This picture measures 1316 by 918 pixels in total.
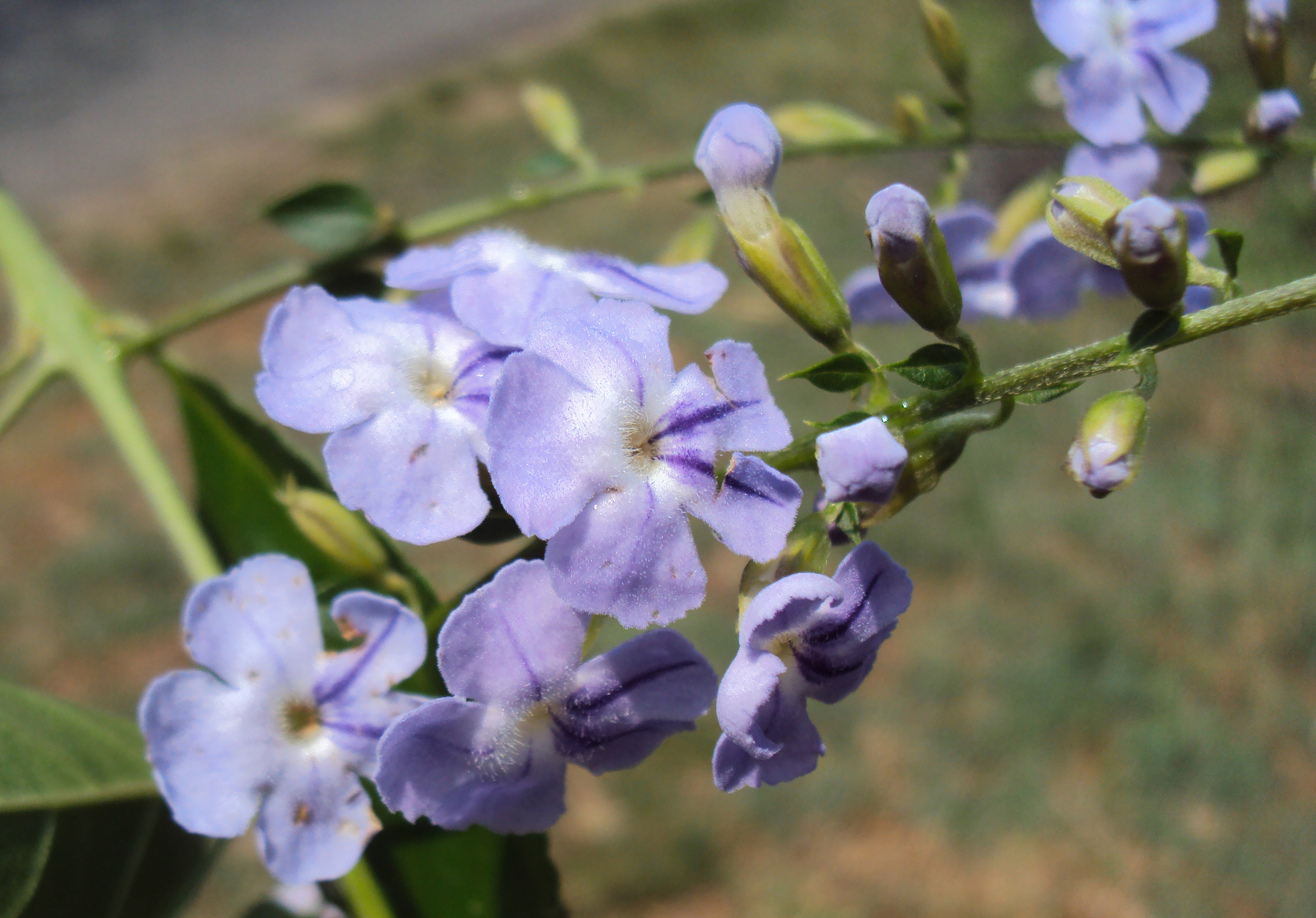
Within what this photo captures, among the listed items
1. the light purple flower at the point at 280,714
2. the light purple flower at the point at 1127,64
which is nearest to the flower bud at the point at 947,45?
the light purple flower at the point at 1127,64

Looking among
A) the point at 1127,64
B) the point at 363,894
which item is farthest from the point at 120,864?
the point at 1127,64

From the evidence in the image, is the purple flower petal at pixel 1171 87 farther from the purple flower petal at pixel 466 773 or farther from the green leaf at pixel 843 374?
the purple flower petal at pixel 466 773

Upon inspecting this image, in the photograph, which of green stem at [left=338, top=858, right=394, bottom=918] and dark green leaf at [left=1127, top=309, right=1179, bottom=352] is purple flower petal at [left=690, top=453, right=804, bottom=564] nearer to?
dark green leaf at [left=1127, top=309, right=1179, bottom=352]

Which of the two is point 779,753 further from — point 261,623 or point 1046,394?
point 261,623

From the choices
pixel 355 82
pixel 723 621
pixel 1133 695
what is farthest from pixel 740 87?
pixel 1133 695

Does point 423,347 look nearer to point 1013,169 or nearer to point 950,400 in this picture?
point 950,400

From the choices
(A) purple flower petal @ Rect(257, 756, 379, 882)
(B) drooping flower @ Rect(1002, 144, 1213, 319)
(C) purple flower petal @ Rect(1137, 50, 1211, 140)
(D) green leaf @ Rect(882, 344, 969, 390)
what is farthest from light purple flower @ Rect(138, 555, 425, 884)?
(C) purple flower petal @ Rect(1137, 50, 1211, 140)
